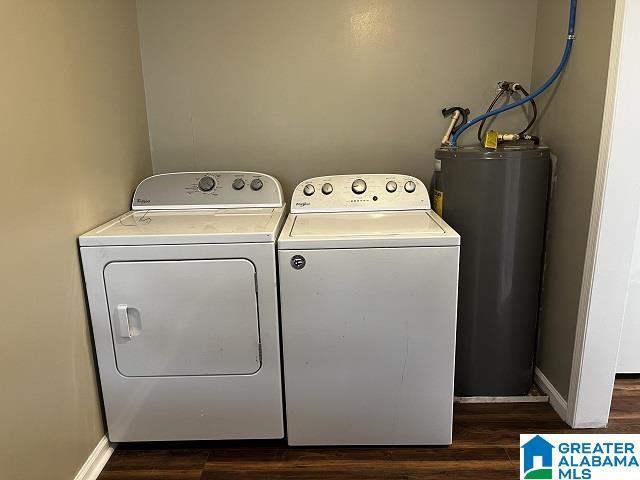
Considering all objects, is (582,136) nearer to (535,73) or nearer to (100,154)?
(535,73)

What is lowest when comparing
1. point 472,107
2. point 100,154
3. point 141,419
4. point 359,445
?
point 359,445

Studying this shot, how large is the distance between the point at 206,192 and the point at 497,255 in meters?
1.26

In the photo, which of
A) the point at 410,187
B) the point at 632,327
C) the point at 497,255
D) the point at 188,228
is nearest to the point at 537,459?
the point at 497,255

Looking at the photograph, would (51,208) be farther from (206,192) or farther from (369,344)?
(369,344)

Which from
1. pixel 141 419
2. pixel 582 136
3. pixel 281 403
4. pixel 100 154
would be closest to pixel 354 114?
pixel 582 136

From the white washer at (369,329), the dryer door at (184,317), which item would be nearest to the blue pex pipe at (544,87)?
the white washer at (369,329)

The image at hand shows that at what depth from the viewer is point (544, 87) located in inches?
78.6

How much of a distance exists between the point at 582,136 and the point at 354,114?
975 mm

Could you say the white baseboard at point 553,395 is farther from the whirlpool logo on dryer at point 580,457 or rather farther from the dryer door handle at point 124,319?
the dryer door handle at point 124,319

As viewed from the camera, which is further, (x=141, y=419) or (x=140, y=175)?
(x=140, y=175)

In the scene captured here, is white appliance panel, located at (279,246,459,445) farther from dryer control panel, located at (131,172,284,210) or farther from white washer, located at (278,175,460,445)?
dryer control panel, located at (131,172,284,210)

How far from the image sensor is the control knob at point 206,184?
83.0 inches

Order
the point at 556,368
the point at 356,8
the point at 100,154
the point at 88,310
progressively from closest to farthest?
the point at 88,310, the point at 100,154, the point at 556,368, the point at 356,8

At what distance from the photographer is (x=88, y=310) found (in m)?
1.69
